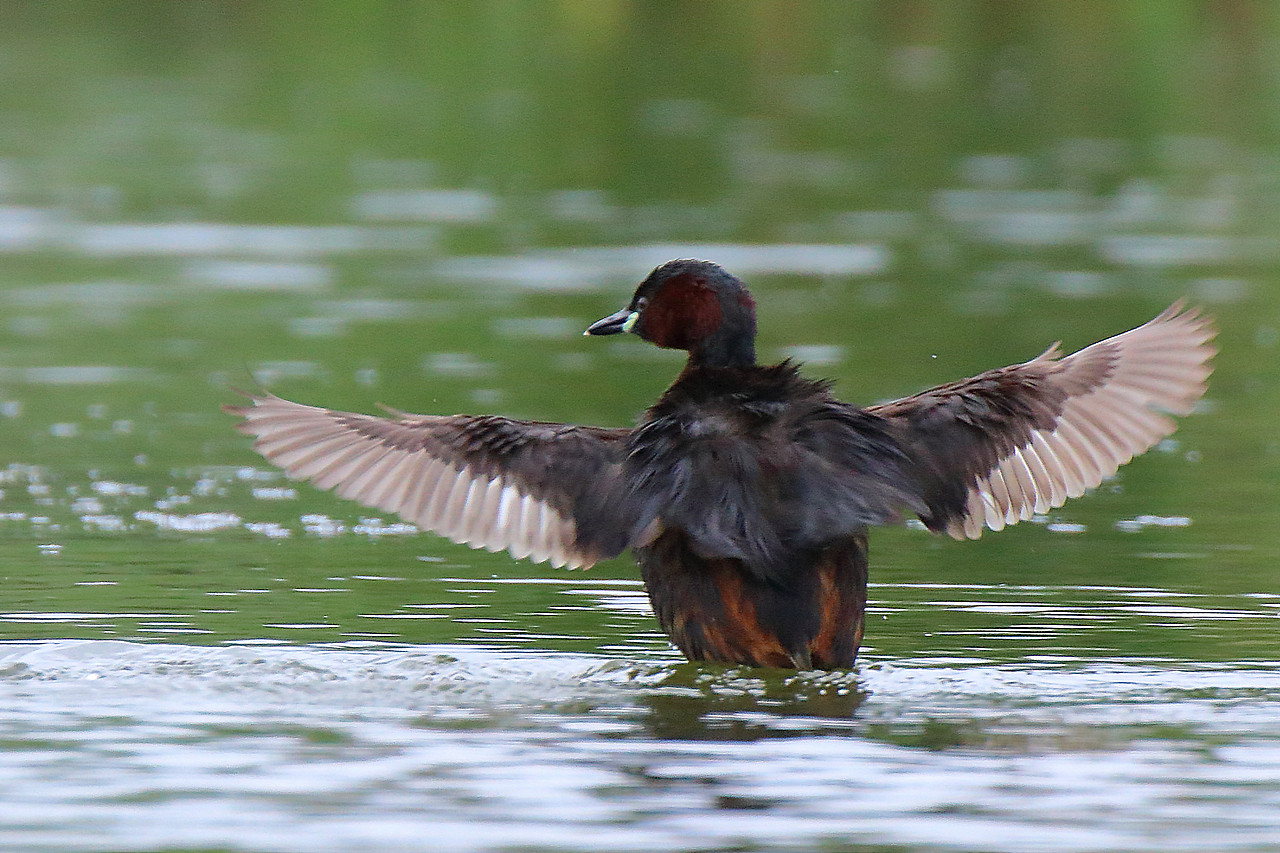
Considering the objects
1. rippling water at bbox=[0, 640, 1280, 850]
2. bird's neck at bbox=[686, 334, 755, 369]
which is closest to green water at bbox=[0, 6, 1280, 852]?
rippling water at bbox=[0, 640, 1280, 850]

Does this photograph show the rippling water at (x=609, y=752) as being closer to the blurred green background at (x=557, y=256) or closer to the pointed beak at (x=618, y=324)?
the blurred green background at (x=557, y=256)

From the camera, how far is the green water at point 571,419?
5699 millimetres

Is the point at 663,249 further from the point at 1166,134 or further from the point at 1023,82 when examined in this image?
the point at 1023,82

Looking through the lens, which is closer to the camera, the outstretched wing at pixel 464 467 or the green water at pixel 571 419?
the green water at pixel 571 419

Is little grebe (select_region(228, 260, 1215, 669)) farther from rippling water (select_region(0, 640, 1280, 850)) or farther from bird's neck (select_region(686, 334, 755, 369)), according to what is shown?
rippling water (select_region(0, 640, 1280, 850))

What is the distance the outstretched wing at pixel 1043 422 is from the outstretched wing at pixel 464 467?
940mm

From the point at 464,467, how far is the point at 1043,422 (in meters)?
1.78

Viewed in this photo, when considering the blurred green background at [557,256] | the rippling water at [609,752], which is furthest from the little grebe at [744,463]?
the blurred green background at [557,256]

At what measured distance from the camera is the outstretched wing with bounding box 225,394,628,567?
7.17 meters

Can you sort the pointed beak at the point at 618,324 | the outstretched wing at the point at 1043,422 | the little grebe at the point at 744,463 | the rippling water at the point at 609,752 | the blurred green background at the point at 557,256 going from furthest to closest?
the blurred green background at the point at 557,256
the pointed beak at the point at 618,324
the outstretched wing at the point at 1043,422
the little grebe at the point at 744,463
the rippling water at the point at 609,752

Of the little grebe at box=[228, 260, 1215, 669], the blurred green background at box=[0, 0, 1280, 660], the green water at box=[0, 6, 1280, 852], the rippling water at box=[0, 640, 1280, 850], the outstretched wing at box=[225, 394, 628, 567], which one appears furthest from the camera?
the blurred green background at box=[0, 0, 1280, 660]

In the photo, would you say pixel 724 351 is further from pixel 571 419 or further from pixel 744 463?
pixel 571 419

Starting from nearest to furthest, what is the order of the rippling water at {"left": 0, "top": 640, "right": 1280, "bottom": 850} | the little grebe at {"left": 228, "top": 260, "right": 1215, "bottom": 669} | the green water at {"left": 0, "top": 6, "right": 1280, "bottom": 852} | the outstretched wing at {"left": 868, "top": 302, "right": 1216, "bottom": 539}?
the rippling water at {"left": 0, "top": 640, "right": 1280, "bottom": 850} < the green water at {"left": 0, "top": 6, "right": 1280, "bottom": 852} < the little grebe at {"left": 228, "top": 260, "right": 1215, "bottom": 669} < the outstretched wing at {"left": 868, "top": 302, "right": 1216, "bottom": 539}

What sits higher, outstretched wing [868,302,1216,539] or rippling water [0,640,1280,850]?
outstretched wing [868,302,1216,539]
